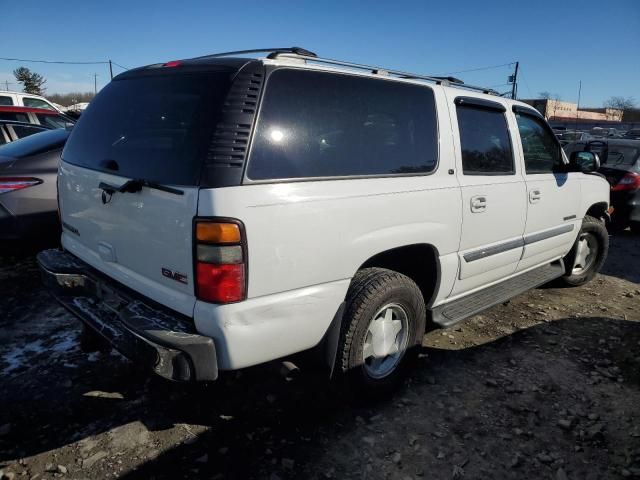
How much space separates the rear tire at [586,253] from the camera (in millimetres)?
4729

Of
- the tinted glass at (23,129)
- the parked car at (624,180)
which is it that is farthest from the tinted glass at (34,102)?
the parked car at (624,180)

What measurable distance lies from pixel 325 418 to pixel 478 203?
5.79 feet

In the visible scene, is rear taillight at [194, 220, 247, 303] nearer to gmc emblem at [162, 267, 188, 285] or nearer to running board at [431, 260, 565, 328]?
gmc emblem at [162, 267, 188, 285]

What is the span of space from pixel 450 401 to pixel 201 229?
199cm

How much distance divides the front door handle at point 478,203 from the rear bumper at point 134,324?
2.01 meters

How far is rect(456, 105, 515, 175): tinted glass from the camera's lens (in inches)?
123

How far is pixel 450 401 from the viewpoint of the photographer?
2871mm

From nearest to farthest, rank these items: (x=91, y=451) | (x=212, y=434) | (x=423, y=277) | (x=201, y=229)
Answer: (x=201, y=229) < (x=91, y=451) < (x=212, y=434) < (x=423, y=277)

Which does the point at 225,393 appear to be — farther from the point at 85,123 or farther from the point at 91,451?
the point at 85,123

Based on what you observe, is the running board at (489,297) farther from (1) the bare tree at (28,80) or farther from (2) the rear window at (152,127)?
(1) the bare tree at (28,80)

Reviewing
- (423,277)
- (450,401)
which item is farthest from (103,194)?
(450,401)

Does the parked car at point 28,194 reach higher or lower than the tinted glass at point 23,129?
lower

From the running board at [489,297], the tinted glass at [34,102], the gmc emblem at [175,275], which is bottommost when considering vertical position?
the running board at [489,297]

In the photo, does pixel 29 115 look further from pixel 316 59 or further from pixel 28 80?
pixel 28 80
